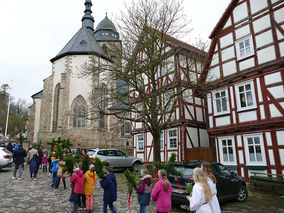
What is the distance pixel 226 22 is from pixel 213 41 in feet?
4.61

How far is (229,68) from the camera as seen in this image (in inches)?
527

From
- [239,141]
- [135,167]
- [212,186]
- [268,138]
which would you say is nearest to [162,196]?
[212,186]

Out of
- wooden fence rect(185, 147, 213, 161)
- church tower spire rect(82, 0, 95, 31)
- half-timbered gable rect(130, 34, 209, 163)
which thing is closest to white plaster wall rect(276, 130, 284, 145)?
wooden fence rect(185, 147, 213, 161)

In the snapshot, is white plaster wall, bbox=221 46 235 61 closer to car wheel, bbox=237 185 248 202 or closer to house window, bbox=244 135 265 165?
house window, bbox=244 135 265 165

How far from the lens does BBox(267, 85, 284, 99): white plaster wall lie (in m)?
10.7

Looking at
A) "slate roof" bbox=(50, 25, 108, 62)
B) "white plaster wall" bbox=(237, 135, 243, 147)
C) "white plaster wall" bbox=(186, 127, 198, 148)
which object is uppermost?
"slate roof" bbox=(50, 25, 108, 62)

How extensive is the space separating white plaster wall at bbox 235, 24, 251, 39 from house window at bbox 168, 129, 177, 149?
314 inches

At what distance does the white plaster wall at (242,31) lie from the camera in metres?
12.8

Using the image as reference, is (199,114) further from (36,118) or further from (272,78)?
(36,118)

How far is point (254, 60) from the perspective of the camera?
39.8 feet

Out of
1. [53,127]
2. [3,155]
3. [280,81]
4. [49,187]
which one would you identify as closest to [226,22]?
[280,81]

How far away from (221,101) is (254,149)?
11.6ft

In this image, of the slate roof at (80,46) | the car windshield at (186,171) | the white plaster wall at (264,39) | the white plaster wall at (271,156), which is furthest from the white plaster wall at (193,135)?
the slate roof at (80,46)

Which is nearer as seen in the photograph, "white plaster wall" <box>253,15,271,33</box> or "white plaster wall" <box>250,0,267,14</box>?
"white plaster wall" <box>253,15,271,33</box>
